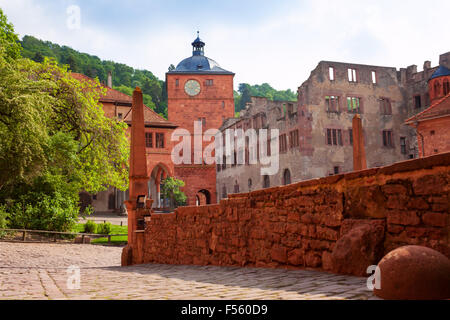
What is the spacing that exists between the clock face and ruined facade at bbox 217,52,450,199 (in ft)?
70.6

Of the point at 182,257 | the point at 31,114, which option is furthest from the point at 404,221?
the point at 31,114

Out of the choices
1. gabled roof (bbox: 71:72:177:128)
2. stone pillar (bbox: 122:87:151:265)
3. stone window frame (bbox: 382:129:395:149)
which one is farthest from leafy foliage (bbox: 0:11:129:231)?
stone window frame (bbox: 382:129:395:149)

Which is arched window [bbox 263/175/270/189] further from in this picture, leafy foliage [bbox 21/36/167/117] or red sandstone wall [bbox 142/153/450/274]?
leafy foliage [bbox 21/36/167/117]

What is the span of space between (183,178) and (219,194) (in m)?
5.23

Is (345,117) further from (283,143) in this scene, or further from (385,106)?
(283,143)

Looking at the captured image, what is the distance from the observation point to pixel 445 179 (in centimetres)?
379

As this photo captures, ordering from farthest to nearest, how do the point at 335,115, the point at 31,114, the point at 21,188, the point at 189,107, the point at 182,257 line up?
the point at 189,107
the point at 335,115
the point at 21,188
the point at 31,114
the point at 182,257

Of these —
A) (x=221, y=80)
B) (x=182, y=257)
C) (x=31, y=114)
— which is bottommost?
(x=182, y=257)

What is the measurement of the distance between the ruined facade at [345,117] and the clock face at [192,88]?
2152 centimetres

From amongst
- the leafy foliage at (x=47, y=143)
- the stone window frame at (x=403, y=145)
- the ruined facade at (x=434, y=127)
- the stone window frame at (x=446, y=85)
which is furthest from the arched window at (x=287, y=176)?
the leafy foliage at (x=47, y=143)

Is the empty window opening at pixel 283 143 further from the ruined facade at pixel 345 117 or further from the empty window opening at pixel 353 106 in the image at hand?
the empty window opening at pixel 353 106

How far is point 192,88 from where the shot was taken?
5691 centimetres

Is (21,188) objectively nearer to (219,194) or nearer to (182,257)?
(182,257)

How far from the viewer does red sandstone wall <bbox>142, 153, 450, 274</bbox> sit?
396cm
